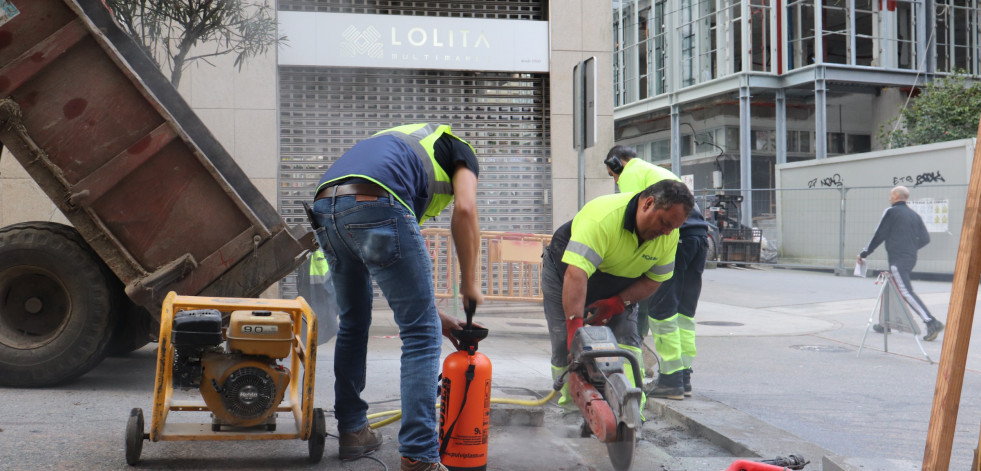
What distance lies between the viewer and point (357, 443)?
3.72 m

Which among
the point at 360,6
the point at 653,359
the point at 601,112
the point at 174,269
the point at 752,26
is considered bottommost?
the point at 653,359

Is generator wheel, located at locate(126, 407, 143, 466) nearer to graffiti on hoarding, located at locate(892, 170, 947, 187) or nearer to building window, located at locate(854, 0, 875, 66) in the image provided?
graffiti on hoarding, located at locate(892, 170, 947, 187)

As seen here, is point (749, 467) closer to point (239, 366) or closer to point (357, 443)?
point (357, 443)

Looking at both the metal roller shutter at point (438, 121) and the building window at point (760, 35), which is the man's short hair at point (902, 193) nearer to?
the metal roller shutter at point (438, 121)

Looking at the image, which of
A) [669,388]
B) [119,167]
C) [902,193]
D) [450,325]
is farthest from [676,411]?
[902,193]

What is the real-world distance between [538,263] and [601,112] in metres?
2.58

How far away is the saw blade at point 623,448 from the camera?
346 centimetres

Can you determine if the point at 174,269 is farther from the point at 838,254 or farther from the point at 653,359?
the point at 838,254

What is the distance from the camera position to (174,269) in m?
4.96

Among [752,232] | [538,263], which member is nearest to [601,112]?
[538,263]

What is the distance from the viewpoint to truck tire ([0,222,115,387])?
4961 mm

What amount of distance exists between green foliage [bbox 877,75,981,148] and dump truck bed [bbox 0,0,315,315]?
19.7 metres

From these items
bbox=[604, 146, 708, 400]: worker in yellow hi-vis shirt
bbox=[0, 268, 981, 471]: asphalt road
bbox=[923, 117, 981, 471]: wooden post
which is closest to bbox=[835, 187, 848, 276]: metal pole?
bbox=[0, 268, 981, 471]: asphalt road

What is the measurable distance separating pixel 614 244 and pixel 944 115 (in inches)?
783
